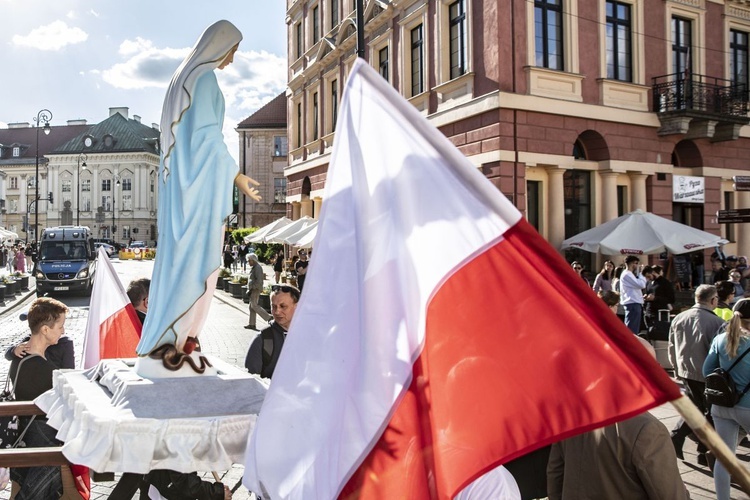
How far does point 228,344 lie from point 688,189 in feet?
50.0

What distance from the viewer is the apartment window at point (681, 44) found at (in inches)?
797

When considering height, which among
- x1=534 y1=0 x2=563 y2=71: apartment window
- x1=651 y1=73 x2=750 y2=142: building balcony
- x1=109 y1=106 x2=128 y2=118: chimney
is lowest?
x1=651 y1=73 x2=750 y2=142: building balcony

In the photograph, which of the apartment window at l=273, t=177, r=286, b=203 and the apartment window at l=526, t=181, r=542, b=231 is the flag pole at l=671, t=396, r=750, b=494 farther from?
the apartment window at l=273, t=177, r=286, b=203

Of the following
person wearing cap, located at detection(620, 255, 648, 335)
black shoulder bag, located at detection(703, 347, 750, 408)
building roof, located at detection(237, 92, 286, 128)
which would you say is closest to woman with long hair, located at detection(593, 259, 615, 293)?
person wearing cap, located at detection(620, 255, 648, 335)

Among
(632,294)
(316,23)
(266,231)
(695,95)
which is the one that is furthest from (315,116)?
(632,294)

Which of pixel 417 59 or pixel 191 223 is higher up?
pixel 417 59

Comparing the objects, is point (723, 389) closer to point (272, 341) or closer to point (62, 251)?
point (272, 341)

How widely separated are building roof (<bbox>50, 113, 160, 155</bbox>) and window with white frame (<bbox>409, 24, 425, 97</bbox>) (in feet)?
224

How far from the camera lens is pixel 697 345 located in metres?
6.15

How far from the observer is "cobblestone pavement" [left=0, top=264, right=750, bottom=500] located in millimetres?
5371

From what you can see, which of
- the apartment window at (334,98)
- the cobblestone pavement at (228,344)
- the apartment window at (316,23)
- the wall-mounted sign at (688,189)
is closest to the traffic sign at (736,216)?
the cobblestone pavement at (228,344)

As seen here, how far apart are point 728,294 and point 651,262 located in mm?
12798

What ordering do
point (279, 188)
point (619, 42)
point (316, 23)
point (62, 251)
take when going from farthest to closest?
1. point (279, 188)
2. point (316, 23)
3. point (62, 251)
4. point (619, 42)

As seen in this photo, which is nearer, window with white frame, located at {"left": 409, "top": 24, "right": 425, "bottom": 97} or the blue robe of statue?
the blue robe of statue
